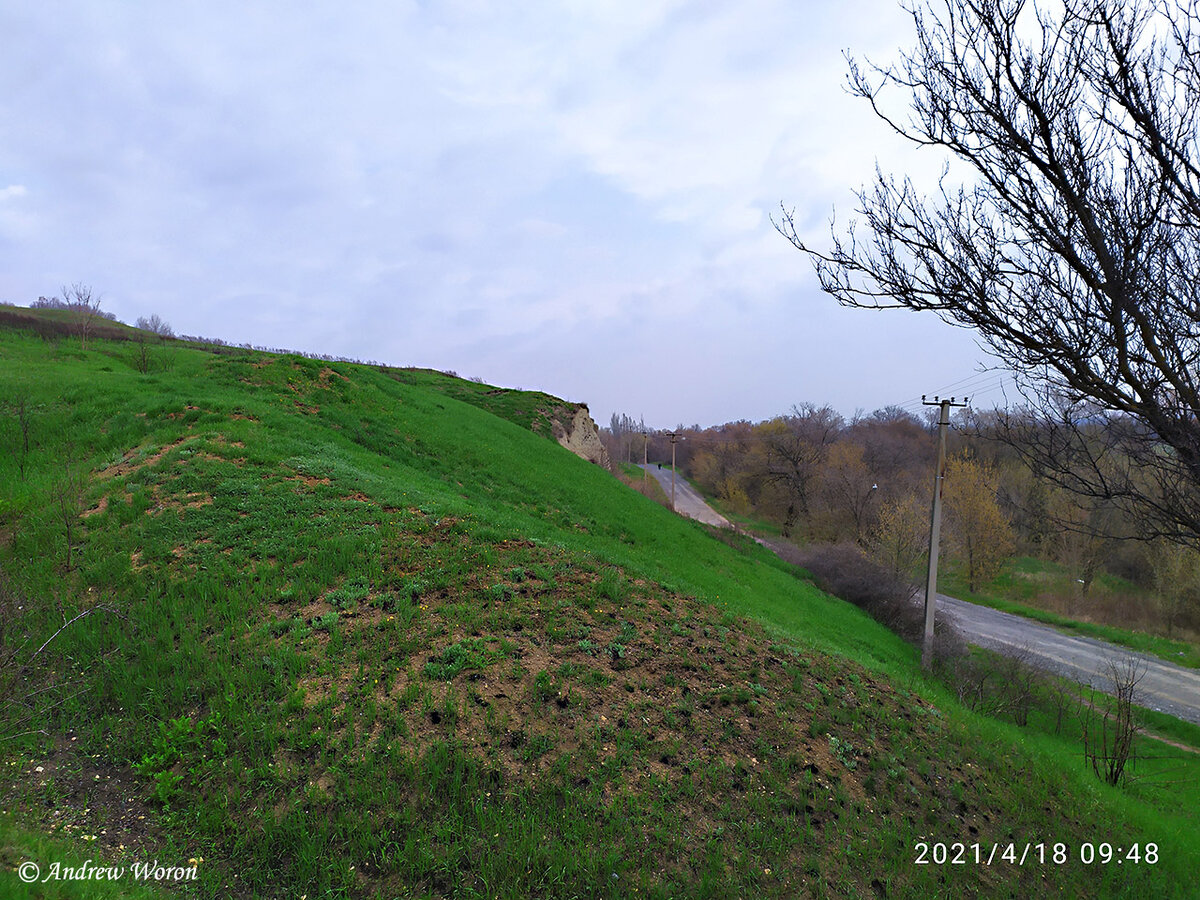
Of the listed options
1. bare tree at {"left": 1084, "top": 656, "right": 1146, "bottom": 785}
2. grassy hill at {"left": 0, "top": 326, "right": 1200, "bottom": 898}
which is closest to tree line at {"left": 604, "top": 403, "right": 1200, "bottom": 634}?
bare tree at {"left": 1084, "top": 656, "right": 1146, "bottom": 785}

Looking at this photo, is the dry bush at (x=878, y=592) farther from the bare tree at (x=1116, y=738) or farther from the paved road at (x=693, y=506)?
the paved road at (x=693, y=506)

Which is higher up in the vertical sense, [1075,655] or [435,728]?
[435,728]

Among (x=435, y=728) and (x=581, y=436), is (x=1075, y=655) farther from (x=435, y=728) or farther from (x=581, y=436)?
(x=435, y=728)

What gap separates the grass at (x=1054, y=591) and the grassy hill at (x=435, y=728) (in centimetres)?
2306

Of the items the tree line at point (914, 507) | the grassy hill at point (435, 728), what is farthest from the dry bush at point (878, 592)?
the grassy hill at point (435, 728)

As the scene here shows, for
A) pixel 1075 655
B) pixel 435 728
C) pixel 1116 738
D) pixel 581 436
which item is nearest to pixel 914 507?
pixel 1075 655

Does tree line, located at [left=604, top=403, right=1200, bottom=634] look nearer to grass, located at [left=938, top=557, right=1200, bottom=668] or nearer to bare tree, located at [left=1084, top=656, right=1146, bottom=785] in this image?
grass, located at [left=938, top=557, right=1200, bottom=668]

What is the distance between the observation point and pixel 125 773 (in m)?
4.31

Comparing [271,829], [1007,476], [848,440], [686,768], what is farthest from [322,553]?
[848,440]

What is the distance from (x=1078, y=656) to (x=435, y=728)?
32052 mm

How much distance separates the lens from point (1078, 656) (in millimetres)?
24750

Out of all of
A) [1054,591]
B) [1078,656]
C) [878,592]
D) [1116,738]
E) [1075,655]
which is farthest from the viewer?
[1054,591]

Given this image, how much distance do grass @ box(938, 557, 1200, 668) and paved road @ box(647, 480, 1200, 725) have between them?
0.81m

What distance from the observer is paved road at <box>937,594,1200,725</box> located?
19641mm
